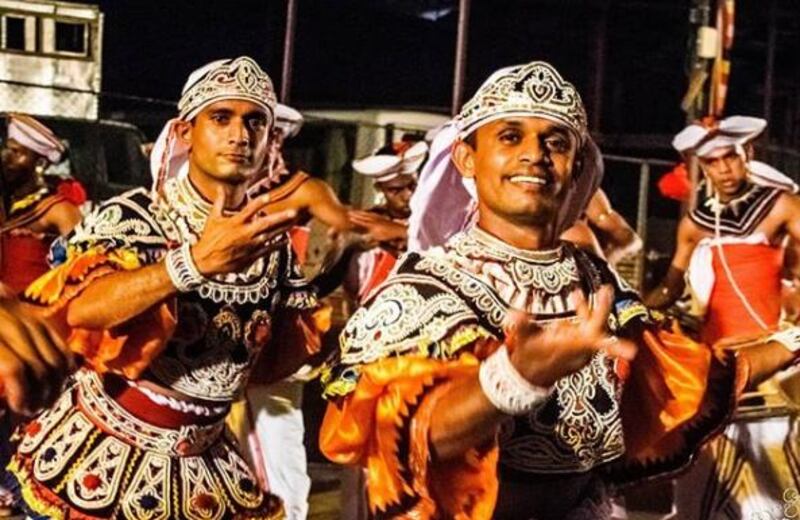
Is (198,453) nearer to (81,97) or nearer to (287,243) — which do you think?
(287,243)

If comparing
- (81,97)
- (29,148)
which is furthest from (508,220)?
(81,97)

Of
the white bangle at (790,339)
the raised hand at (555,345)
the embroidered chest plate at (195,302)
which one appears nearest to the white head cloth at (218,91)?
the embroidered chest plate at (195,302)

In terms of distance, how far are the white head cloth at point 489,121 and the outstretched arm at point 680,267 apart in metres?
4.41

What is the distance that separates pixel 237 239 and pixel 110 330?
19.1 inches

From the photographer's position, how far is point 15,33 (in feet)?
45.6

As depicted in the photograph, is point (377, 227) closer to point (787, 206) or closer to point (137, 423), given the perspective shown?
point (787, 206)

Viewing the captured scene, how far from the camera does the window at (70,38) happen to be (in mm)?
14305

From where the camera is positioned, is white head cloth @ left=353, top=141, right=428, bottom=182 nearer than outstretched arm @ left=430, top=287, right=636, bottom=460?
No

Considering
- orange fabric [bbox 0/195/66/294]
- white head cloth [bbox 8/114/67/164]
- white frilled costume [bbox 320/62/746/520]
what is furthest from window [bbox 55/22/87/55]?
white frilled costume [bbox 320/62/746/520]

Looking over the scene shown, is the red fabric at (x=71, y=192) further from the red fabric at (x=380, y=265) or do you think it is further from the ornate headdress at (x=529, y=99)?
the ornate headdress at (x=529, y=99)

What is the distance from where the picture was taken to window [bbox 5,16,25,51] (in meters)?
13.8

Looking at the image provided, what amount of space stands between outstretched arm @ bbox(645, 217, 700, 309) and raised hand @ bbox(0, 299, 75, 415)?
253 inches

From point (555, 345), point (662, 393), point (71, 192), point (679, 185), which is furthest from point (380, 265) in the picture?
point (555, 345)

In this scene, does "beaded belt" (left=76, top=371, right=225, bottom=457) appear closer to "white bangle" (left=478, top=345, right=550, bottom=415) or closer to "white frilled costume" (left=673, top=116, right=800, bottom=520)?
"white bangle" (left=478, top=345, right=550, bottom=415)
